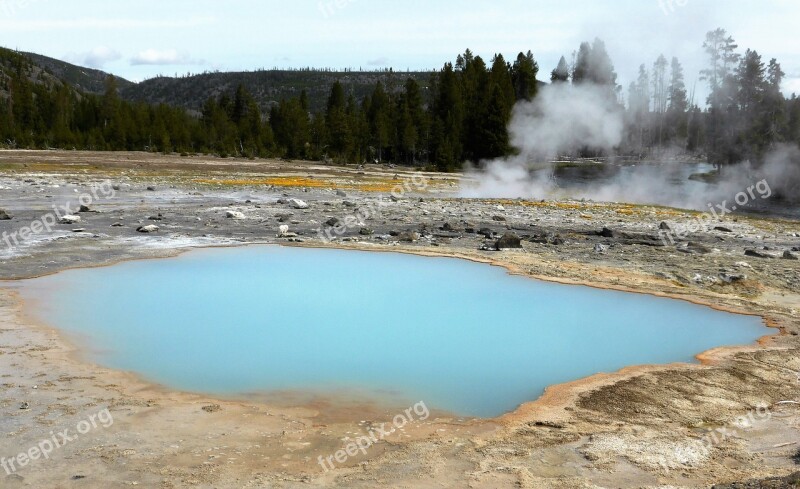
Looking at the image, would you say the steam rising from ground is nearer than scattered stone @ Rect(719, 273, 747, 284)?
No

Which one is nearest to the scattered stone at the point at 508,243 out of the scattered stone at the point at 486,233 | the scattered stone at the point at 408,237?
the scattered stone at the point at 486,233

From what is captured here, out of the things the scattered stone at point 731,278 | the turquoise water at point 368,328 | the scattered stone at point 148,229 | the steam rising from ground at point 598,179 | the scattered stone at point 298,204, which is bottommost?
the turquoise water at point 368,328

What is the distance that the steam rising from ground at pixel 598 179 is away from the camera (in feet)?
122

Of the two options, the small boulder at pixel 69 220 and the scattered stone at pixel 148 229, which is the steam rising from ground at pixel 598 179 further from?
the small boulder at pixel 69 220

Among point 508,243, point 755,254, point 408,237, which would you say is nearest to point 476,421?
point 508,243

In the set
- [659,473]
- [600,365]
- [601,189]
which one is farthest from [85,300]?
[601,189]

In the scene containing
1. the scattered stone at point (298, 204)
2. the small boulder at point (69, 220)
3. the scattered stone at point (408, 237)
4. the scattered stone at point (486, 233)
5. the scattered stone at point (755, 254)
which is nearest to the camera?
the scattered stone at point (755, 254)

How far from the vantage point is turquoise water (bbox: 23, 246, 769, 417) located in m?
8.52

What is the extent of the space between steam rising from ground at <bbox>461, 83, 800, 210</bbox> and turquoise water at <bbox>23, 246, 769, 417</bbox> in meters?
23.3

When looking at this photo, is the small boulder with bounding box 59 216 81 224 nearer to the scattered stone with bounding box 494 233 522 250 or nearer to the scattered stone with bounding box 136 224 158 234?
the scattered stone with bounding box 136 224 158 234

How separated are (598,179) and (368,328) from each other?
39330 mm

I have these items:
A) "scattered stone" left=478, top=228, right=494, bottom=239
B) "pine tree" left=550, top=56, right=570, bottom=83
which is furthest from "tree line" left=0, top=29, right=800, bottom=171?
"scattered stone" left=478, top=228, right=494, bottom=239

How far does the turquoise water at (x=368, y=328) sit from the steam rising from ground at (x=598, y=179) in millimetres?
23267

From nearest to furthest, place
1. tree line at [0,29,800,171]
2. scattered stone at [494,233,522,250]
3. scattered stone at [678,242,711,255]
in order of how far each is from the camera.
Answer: scattered stone at [494,233,522,250]
scattered stone at [678,242,711,255]
tree line at [0,29,800,171]
